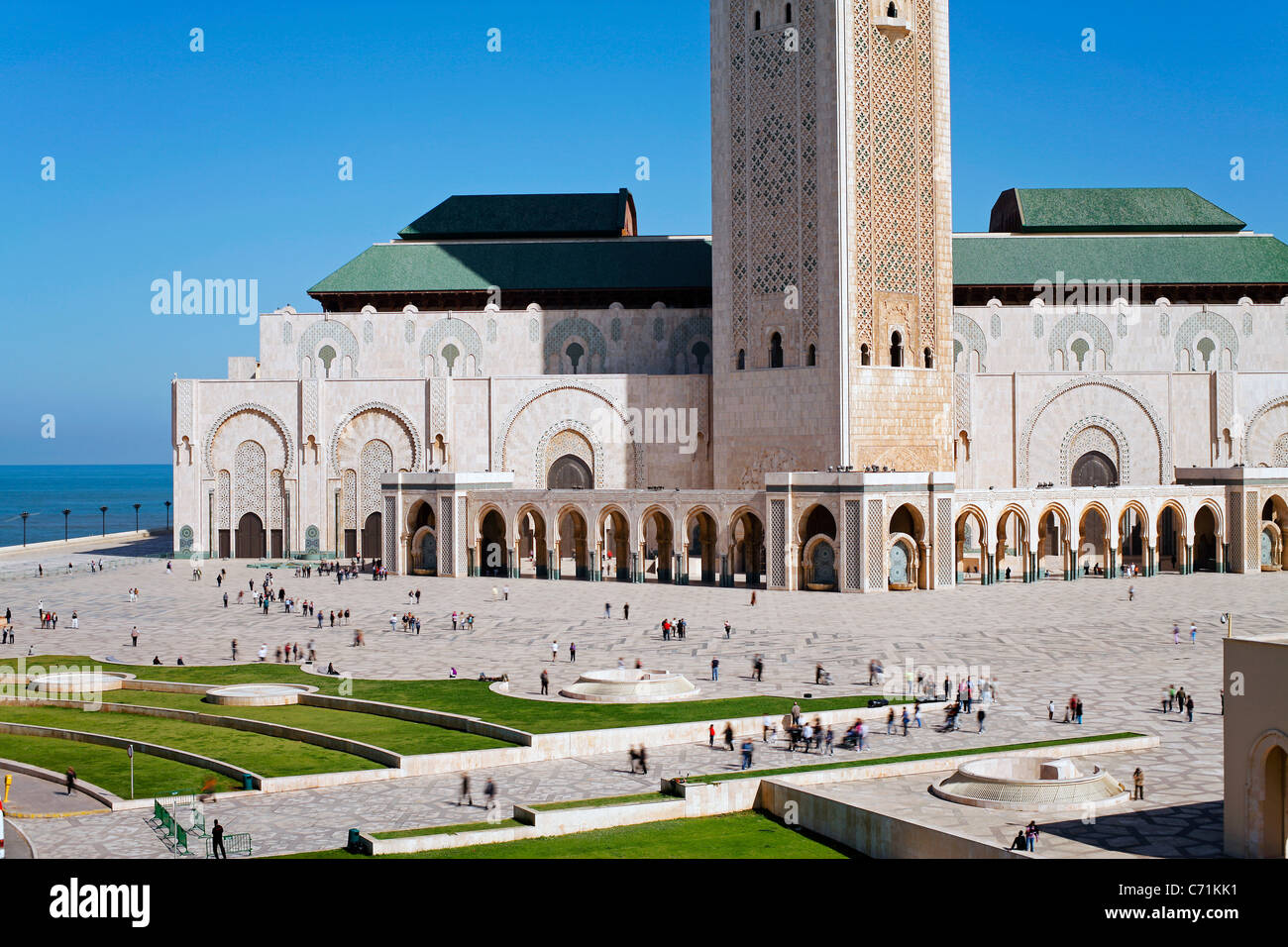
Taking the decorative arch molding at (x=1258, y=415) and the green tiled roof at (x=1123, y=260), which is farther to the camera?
the green tiled roof at (x=1123, y=260)

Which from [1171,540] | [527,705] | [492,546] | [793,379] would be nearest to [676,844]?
[527,705]

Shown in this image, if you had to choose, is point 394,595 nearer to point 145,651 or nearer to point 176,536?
point 145,651

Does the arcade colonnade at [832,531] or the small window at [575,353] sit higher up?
the small window at [575,353]

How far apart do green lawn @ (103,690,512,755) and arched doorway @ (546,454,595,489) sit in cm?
2811

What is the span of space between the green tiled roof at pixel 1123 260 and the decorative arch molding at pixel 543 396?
15583 millimetres

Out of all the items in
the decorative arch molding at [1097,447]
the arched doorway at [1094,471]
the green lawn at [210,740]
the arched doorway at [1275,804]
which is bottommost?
the green lawn at [210,740]

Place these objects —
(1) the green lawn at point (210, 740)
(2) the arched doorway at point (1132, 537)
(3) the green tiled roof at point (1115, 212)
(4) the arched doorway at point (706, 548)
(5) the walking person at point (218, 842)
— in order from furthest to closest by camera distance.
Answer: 1. (3) the green tiled roof at point (1115, 212)
2. (2) the arched doorway at point (1132, 537)
3. (4) the arched doorway at point (706, 548)
4. (1) the green lawn at point (210, 740)
5. (5) the walking person at point (218, 842)

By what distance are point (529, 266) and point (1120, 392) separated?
82.3ft

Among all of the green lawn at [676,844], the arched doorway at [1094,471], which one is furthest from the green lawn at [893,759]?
the arched doorway at [1094,471]

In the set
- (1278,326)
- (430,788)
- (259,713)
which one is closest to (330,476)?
(259,713)

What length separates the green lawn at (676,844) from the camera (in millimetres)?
17297

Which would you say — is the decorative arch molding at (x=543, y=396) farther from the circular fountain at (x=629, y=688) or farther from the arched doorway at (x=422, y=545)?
the circular fountain at (x=629, y=688)

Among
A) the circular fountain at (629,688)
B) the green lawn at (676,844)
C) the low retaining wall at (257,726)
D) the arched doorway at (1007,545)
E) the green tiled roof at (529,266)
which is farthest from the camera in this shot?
the green tiled roof at (529,266)

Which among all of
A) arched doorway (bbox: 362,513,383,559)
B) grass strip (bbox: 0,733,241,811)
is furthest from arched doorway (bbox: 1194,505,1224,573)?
grass strip (bbox: 0,733,241,811)
